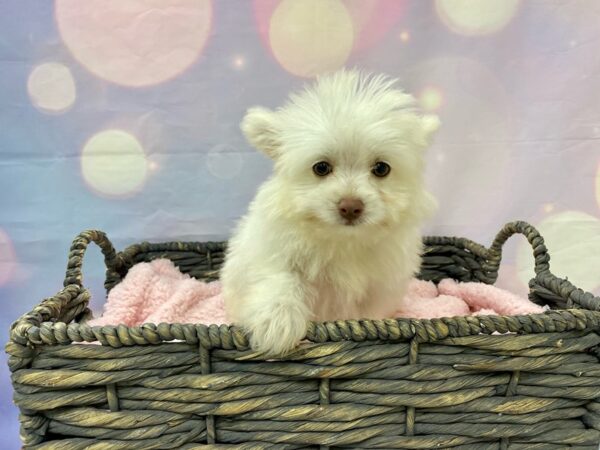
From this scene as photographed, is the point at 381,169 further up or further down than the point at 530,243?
further up

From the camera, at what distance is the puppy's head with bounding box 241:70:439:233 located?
1.29 m

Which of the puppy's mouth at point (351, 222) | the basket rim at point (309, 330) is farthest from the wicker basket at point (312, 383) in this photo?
the puppy's mouth at point (351, 222)

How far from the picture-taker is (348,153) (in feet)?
4.32

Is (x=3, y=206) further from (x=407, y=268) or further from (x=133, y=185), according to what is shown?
(x=407, y=268)

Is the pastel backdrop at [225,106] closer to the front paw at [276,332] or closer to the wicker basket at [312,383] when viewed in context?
the wicker basket at [312,383]

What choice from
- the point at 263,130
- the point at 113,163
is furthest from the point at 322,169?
the point at 113,163

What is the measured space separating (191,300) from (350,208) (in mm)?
1008

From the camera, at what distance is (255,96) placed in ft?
6.92

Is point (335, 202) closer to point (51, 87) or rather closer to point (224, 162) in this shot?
point (224, 162)

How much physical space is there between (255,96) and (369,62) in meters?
0.50

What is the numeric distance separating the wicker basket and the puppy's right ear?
57 cm

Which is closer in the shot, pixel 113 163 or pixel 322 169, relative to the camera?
pixel 322 169

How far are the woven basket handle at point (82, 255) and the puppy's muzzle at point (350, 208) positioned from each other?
2.82ft

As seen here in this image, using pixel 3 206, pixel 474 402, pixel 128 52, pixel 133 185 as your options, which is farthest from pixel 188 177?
pixel 474 402
